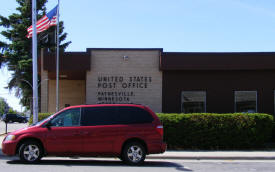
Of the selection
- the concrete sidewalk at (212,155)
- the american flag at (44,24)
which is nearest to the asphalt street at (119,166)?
the concrete sidewalk at (212,155)

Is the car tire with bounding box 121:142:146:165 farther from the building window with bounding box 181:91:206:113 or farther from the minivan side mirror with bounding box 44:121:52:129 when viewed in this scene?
the building window with bounding box 181:91:206:113

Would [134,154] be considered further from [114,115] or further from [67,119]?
[67,119]

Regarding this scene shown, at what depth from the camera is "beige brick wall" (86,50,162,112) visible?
20.0 metres

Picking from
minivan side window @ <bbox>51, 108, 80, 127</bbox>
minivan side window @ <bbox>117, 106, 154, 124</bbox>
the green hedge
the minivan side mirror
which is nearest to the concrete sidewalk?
the green hedge

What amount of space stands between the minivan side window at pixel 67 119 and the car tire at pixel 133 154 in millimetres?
1727

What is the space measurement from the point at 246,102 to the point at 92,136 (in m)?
11.7

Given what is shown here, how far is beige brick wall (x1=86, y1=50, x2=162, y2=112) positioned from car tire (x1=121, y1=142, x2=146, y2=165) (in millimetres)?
8862

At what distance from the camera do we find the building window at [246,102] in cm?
2012

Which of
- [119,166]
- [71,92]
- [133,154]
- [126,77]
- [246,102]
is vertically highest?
[126,77]

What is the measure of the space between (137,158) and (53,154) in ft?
8.46

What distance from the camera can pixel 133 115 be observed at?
11461 millimetres

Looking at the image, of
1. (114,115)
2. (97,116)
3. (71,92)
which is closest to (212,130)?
(114,115)

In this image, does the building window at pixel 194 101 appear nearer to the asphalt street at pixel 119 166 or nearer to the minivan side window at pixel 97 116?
the asphalt street at pixel 119 166

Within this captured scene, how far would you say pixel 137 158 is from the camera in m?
11.2
